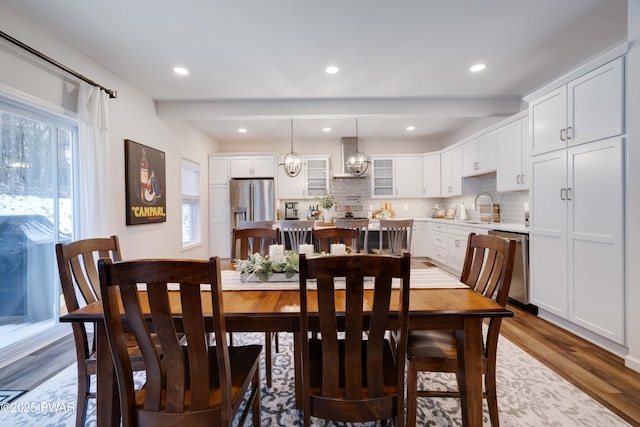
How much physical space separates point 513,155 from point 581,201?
139 centimetres

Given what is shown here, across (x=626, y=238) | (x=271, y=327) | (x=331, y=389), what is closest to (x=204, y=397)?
(x=271, y=327)

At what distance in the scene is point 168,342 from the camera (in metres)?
0.98

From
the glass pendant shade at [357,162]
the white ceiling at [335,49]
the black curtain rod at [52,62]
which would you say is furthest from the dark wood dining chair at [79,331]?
the glass pendant shade at [357,162]

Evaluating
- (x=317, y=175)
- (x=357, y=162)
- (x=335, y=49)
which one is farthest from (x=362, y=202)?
(x=335, y=49)

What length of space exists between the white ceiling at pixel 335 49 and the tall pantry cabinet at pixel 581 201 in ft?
1.93

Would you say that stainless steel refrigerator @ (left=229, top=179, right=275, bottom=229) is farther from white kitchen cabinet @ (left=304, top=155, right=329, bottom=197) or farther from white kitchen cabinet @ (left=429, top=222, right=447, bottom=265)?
white kitchen cabinet @ (left=429, top=222, right=447, bottom=265)

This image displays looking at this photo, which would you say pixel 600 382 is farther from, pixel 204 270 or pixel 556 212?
pixel 204 270

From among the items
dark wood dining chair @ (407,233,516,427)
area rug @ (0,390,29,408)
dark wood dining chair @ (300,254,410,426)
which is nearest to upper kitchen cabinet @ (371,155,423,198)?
dark wood dining chair @ (407,233,516,427)

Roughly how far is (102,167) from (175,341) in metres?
2.58

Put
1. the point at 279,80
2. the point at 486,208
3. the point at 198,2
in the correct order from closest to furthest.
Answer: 1. the point at 198,2
2. the point at 279,80
3. the point at 486,208

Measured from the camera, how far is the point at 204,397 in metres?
1.01

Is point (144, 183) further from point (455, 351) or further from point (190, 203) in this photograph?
point (455, 351)

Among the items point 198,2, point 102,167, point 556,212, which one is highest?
point 198,2

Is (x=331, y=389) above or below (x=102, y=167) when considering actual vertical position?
below
